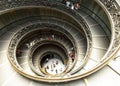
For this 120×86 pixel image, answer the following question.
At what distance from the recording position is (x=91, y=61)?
21359 mm

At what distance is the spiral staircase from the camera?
1979 cm

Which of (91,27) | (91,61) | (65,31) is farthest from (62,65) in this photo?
(91,61)

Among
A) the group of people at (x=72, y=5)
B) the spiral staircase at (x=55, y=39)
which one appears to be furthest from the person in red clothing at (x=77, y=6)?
the spiral staircase at (x=55, y=39)

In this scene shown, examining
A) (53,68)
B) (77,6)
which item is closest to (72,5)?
(77,6)

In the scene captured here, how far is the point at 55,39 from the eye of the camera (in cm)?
3125

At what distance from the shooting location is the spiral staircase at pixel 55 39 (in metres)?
19.8

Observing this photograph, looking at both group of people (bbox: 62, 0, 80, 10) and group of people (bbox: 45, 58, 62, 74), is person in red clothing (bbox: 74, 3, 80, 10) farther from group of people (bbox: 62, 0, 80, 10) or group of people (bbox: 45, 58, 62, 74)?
group of people (bbox: 45, 58, 62, 74)

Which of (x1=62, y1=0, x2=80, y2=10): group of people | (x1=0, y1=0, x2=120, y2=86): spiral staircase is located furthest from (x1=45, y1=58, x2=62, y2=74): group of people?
(x1=62, y1=0, x2=80, y2=10): group of people

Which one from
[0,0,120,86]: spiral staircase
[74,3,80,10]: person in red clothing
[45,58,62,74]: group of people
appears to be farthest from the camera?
[45,58,62,74]: group of people

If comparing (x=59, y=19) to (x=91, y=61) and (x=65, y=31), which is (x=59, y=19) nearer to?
(x=65, y=31)

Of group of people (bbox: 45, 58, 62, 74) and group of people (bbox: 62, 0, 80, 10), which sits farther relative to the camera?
group of people (bbox: 45, 58, 62, 74)

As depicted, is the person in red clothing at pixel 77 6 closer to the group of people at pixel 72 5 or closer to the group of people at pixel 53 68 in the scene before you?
the group of people at pixel 72 5

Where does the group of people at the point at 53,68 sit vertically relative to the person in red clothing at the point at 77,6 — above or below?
below

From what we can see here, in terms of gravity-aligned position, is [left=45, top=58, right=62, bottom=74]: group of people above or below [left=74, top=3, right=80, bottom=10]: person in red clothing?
below
